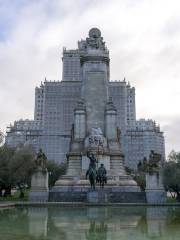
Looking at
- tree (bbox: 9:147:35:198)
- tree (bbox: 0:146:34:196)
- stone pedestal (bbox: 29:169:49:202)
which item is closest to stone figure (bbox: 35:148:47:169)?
stone pedestal (bbox: 29:169:49:202)

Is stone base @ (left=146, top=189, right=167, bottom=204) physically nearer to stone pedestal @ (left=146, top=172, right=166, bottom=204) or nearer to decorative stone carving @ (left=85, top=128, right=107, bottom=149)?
stone pedestal @ (left=146, top=172, right=166, bottom=204)

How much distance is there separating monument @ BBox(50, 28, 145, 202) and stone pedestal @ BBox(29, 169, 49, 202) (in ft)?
2.82

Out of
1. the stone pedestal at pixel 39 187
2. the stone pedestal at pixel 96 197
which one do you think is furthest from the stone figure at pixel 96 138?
the stone pedestal at pixel 96 197

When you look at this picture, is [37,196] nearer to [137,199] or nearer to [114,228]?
[137,199]

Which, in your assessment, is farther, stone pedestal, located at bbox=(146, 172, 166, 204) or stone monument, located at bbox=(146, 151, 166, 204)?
stone monument, located at bbox=(146, 151, 166, 204)

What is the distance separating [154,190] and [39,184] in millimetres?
11176

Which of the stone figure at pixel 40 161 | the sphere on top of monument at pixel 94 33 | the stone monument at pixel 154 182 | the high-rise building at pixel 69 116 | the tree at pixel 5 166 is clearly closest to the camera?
the stone monument at pixel 154 182

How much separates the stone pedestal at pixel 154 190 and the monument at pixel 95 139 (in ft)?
2.42

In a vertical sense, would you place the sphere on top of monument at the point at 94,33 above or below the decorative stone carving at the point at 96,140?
above

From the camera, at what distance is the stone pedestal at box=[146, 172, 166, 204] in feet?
110

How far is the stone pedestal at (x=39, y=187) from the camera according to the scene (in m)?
34.4

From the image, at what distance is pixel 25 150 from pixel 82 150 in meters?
13.3

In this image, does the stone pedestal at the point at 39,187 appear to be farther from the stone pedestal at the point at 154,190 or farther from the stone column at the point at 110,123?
the stone column at the point at 110,123

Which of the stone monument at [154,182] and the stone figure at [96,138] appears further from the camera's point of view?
the stone figure at [96,138]
